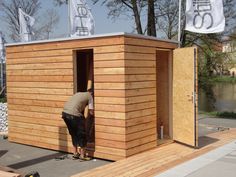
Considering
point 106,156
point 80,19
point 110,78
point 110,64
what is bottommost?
point 106,156

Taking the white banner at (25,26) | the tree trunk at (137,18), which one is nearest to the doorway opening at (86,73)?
the white banner at (25,26)

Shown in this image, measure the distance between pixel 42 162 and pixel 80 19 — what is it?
6285 millimetres

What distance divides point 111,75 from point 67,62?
4.17 ft

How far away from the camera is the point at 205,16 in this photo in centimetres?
895

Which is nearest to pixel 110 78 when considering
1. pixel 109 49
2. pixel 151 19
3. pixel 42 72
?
pixel 109 49

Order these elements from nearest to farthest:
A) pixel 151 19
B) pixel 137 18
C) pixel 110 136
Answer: pixel 110 136 < pixel 151 19 < pixel 137 18

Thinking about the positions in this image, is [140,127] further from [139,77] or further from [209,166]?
[209,166]

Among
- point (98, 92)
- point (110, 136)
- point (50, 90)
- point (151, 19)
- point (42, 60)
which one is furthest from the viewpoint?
point (151, 19)

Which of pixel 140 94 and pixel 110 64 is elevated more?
pixel 110 64

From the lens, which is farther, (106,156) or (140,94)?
(140,94)

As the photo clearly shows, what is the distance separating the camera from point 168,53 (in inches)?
353

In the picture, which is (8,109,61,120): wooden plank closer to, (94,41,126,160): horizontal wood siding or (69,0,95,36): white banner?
(94,41,126,160): horizontal wood siding

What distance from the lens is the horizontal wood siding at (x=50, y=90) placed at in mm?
7516

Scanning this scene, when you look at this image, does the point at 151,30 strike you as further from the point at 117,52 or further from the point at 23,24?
the point at 117,52
